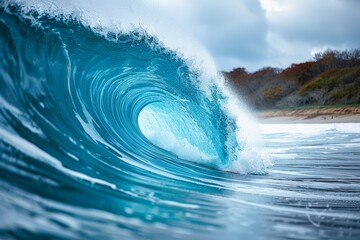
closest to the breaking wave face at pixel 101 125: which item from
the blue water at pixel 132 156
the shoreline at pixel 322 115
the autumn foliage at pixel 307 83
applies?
the blue water at pixel 132 156

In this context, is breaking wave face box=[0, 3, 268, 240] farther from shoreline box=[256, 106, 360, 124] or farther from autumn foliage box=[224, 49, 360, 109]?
autumn foliage box=[224, 49, 360, 109]

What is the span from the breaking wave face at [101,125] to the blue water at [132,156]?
2 cm

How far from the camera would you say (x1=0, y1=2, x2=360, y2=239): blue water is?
266cm

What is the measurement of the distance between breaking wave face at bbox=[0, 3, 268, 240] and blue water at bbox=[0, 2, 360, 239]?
0.02 m

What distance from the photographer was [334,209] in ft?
12.2

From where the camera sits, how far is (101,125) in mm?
6141

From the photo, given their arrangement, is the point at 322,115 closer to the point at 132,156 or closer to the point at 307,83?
the point at 307,83

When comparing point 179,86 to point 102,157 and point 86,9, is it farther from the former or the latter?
point 102,157

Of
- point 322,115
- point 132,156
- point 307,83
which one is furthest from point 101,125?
point 307,83

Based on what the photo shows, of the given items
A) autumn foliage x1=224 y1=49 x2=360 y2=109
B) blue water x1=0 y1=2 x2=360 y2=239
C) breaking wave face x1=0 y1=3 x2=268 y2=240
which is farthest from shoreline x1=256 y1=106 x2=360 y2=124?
breaking wave face x1=0 y1=3 x2=268 y2=240

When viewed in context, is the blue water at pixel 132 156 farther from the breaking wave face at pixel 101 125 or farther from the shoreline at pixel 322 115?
the shoreline at pixel 322 115

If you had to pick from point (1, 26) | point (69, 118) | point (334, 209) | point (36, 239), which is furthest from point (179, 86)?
point (36, 239)

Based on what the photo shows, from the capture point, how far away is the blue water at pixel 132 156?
266 cm

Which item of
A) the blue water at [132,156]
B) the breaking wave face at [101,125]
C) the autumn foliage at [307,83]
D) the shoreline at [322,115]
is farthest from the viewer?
the autumn foliage at [307,83]
